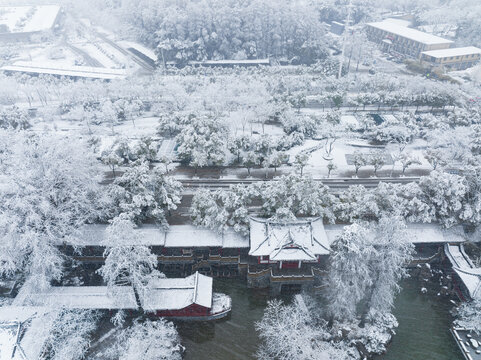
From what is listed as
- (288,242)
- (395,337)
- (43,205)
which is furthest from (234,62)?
(395,337)

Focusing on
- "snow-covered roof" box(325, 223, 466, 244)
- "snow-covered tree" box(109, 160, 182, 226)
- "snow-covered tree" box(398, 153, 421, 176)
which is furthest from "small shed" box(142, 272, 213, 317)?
"snow-covered tree" box(398, 153, 421, 176)

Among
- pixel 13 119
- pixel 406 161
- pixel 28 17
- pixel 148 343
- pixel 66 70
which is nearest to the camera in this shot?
pixel 148 343

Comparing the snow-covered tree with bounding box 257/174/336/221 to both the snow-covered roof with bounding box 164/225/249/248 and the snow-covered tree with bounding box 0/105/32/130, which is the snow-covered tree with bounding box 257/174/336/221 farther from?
the snow-covered tree with bounding box 0/105/32/130

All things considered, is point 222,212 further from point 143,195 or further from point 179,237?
point 143,195

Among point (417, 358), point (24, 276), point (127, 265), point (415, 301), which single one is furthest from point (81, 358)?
point (415, 301)

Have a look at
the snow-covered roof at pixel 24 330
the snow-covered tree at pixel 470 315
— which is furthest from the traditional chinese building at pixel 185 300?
the snow-covered tree at pixel 470 315

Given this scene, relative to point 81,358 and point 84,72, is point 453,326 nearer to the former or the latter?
point 81,358
